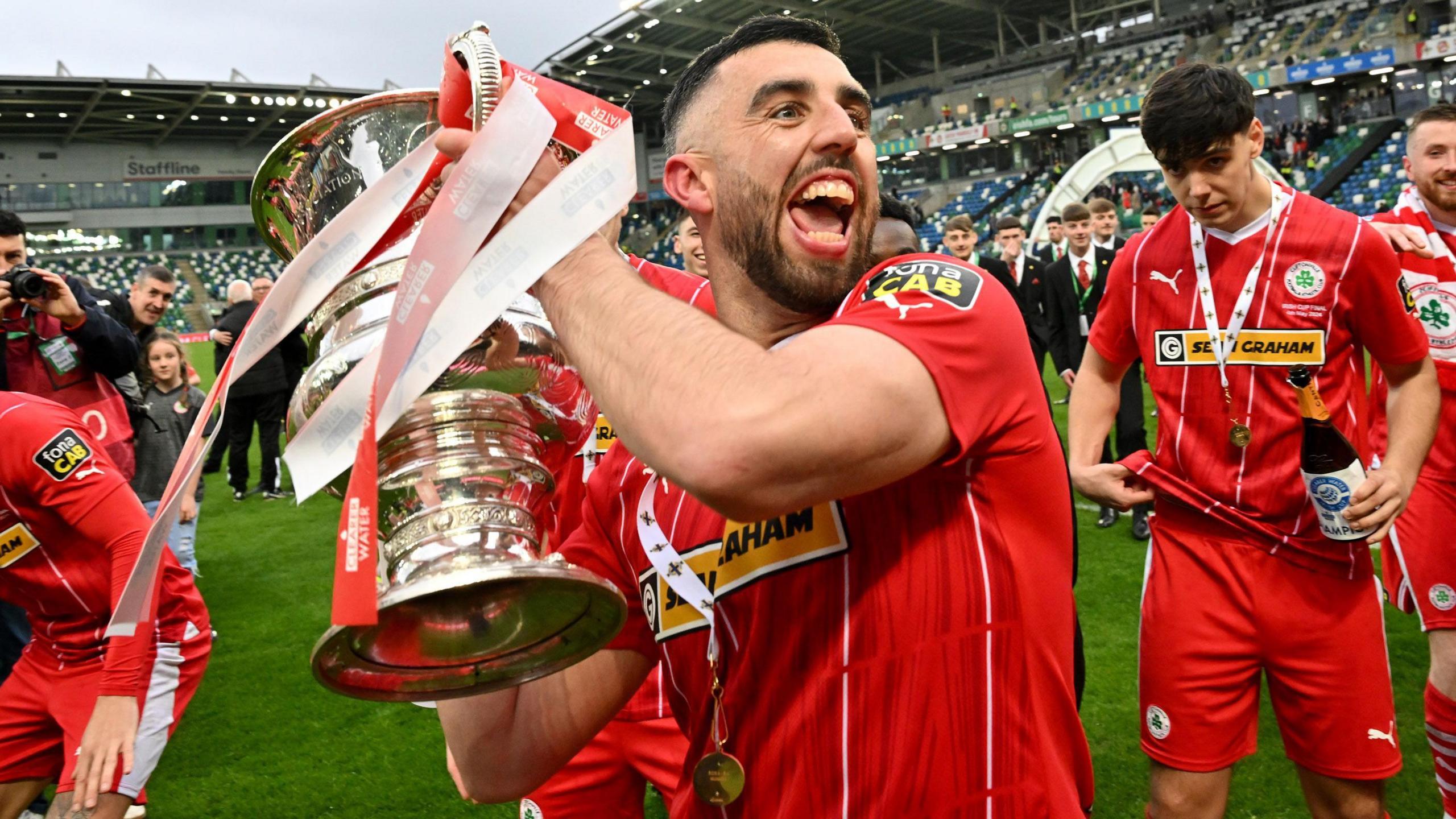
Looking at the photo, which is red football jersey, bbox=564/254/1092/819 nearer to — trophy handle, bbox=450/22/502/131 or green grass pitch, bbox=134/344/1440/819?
trophy handle, bbox=450/22/502/131

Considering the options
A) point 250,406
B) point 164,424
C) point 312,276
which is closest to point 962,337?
point 312,276

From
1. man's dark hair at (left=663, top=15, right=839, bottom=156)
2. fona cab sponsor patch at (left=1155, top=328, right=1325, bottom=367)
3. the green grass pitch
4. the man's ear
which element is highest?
man's dark hair at (left=663, top=15, right=839, bottom=156)

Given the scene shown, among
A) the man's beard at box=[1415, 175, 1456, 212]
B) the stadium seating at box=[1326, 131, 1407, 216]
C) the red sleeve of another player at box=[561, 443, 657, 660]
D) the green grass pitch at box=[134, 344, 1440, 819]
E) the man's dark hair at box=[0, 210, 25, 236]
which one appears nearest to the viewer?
the red sleeve of another player at box=[561, 443, 657, 660]

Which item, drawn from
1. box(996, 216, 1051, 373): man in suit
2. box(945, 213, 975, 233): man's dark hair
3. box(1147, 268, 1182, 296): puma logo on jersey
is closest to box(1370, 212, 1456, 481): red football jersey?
box(1147, 268, 1182, 296): puma logo on jersey

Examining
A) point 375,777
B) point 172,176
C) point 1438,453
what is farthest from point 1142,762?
point 172,176

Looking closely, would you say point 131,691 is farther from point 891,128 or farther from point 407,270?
point 891,128

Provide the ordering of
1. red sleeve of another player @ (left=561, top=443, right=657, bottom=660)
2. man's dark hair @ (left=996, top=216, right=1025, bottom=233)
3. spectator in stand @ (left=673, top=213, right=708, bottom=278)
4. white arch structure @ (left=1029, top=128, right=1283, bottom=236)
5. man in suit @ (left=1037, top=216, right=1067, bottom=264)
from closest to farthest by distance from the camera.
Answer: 1. red sleeve of another player @ (left=561, top=443, right=657, bottom=660)
2. spectator in stand @ (left=673, top=213, right=708, bottom=278)
3. man's dark hair @ (left=996, top=216, right=1025, bottom=233)
4. man in suit @ (left=1037, top=216, right=1067, bottom=264)
5. white arch structure @ (left=1029, top=128, right=1283, bottom=236)

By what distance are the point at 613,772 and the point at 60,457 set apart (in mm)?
1828

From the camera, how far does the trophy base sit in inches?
43.5

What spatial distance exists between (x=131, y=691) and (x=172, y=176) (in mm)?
57433

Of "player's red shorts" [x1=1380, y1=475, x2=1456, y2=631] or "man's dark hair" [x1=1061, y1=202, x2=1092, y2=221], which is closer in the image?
"player's red shorts" [x1=1380, y1=475, x2=1456, y2=631]

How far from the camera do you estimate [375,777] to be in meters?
4.55

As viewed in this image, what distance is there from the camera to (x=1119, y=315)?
329 cm

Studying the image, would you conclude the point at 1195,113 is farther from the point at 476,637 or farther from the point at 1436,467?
the point at 476,637
